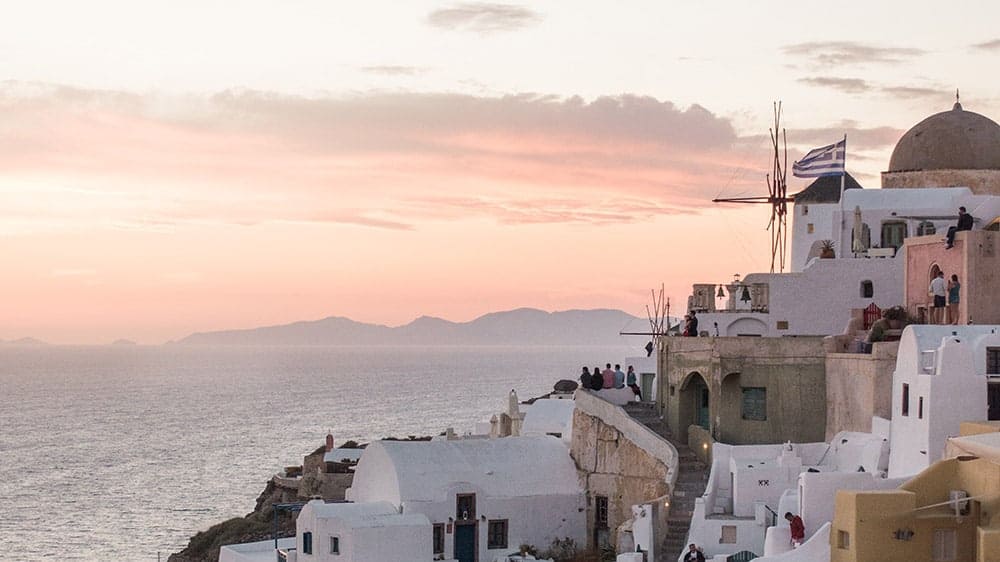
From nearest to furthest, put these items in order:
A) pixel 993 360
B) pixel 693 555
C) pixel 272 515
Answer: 1. pixel 693 555
2. pixel 993 360
3. pixel 272 515

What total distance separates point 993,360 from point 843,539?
20.1 ft

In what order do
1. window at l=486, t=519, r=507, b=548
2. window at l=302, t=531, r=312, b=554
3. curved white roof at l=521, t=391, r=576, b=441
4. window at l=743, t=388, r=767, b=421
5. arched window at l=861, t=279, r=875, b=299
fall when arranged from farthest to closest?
curved white roof at l=521, t=391, r=576, b=441 < arched window at l=861, t=279, r=875, b=299 < window at l=486, t=519, r=507, b=548 < window at l=743, t=388, r=767, b=421 < window at l=302, t=531, r=312, b=554

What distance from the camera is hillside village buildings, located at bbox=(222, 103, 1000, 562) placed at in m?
23.7

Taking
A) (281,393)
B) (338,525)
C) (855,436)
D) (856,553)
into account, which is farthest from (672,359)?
(281,393)

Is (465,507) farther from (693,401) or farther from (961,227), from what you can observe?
(961,227)

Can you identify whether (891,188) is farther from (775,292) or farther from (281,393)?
(281,393)

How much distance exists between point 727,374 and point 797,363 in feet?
5.42

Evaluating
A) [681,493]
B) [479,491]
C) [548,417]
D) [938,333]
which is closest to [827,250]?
[681,493]

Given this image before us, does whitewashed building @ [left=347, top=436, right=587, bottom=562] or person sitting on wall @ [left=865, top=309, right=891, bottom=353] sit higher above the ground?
person sitting on wall @ [left=865, top=309, right=891, bottom=353]

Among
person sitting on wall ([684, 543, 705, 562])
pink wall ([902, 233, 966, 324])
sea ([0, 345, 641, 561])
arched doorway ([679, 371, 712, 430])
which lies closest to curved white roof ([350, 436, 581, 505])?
→ arched doorway ([679, 371, 712, 430])

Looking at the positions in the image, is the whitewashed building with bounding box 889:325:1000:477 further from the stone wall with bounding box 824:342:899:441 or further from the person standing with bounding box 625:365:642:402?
the person standing with bounding box 625:365:642:402

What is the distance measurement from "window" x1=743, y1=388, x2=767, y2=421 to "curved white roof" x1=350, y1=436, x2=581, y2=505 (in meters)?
5.07

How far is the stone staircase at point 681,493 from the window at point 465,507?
479 cm

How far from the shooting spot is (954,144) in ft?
138
